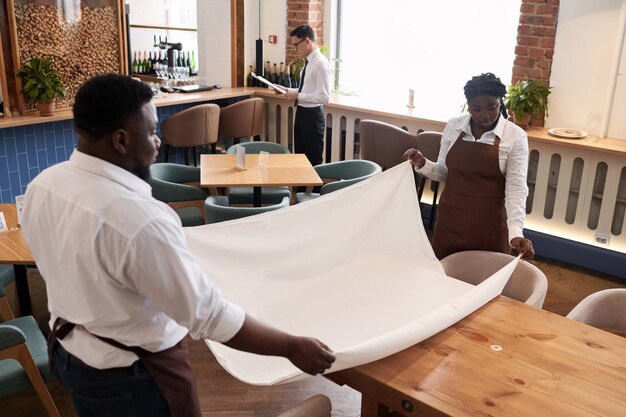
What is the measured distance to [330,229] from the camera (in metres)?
2.75

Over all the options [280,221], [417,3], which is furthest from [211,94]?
[280,221]

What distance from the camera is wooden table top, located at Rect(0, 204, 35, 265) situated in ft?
8.98

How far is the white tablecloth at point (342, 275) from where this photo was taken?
6.41ft

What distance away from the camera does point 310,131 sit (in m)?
5.78

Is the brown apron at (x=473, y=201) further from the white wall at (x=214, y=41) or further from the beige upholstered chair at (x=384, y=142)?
the white wall at (x=214, y=41)

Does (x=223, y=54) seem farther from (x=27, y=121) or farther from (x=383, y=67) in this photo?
(x=27, y=121)

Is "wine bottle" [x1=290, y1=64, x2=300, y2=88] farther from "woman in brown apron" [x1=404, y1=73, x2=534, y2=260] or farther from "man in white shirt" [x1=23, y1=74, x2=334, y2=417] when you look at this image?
"man in white shirt" [x1=23, y1=74, x2=334, y2=417]

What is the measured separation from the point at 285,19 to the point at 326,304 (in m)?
5.25

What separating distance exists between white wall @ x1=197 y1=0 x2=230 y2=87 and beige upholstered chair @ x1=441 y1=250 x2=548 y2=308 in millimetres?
4901

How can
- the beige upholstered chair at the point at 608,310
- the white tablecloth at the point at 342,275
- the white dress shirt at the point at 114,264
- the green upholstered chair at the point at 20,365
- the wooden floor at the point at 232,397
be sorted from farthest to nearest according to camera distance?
the wooden floor at the point at 232,397, the beige upholstered chair at the point at 608,310, the green upholstered chair at the point at 20,365, the white tablecloth at the point at 342,275, the white dress shirt at the point at 114,264

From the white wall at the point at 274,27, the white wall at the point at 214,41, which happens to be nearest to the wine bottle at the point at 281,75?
the white wall at the point at 274,27

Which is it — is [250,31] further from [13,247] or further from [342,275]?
[342,275]

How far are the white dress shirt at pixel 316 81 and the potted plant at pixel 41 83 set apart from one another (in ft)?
7.02

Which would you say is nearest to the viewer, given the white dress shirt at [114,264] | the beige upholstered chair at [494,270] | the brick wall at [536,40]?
the white dress shirt at [114,264]
